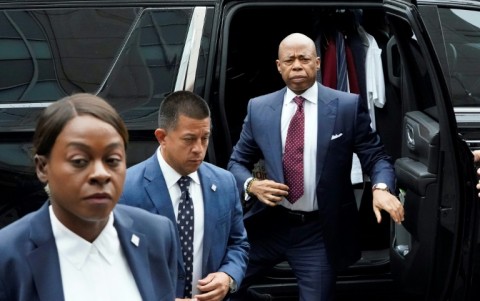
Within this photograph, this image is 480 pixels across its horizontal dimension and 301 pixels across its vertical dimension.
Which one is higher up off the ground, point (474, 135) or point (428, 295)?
point (474, 135)

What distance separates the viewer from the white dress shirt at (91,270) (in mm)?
2105

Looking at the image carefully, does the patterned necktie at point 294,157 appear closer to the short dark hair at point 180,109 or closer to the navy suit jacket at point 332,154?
the navy suit jacket at point 332,154

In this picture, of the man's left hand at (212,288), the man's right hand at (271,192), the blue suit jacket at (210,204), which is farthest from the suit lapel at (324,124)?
the man's left hand at (212,288)

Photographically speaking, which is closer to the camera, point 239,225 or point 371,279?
point 239,225

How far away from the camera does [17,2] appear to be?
4.34m

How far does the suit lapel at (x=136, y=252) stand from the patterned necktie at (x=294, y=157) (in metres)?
2.34

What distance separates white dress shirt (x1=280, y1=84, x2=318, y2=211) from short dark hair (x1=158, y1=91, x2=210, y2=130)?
113 cm

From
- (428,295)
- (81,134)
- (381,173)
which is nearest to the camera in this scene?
(81,134)

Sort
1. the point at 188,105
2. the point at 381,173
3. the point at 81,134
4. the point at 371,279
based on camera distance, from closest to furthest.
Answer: the point at 81,134
the point at 188,105
the point at 381,173
the point at 371,279

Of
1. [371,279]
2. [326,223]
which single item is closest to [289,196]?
[326,223]

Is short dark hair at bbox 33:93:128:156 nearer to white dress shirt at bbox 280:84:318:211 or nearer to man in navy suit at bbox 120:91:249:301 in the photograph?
man in navy suit at bbox 120:91:249:301

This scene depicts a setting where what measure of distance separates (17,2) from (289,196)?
1.47m

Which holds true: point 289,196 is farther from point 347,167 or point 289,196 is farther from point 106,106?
point 106,106

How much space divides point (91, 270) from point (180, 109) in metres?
1.44
